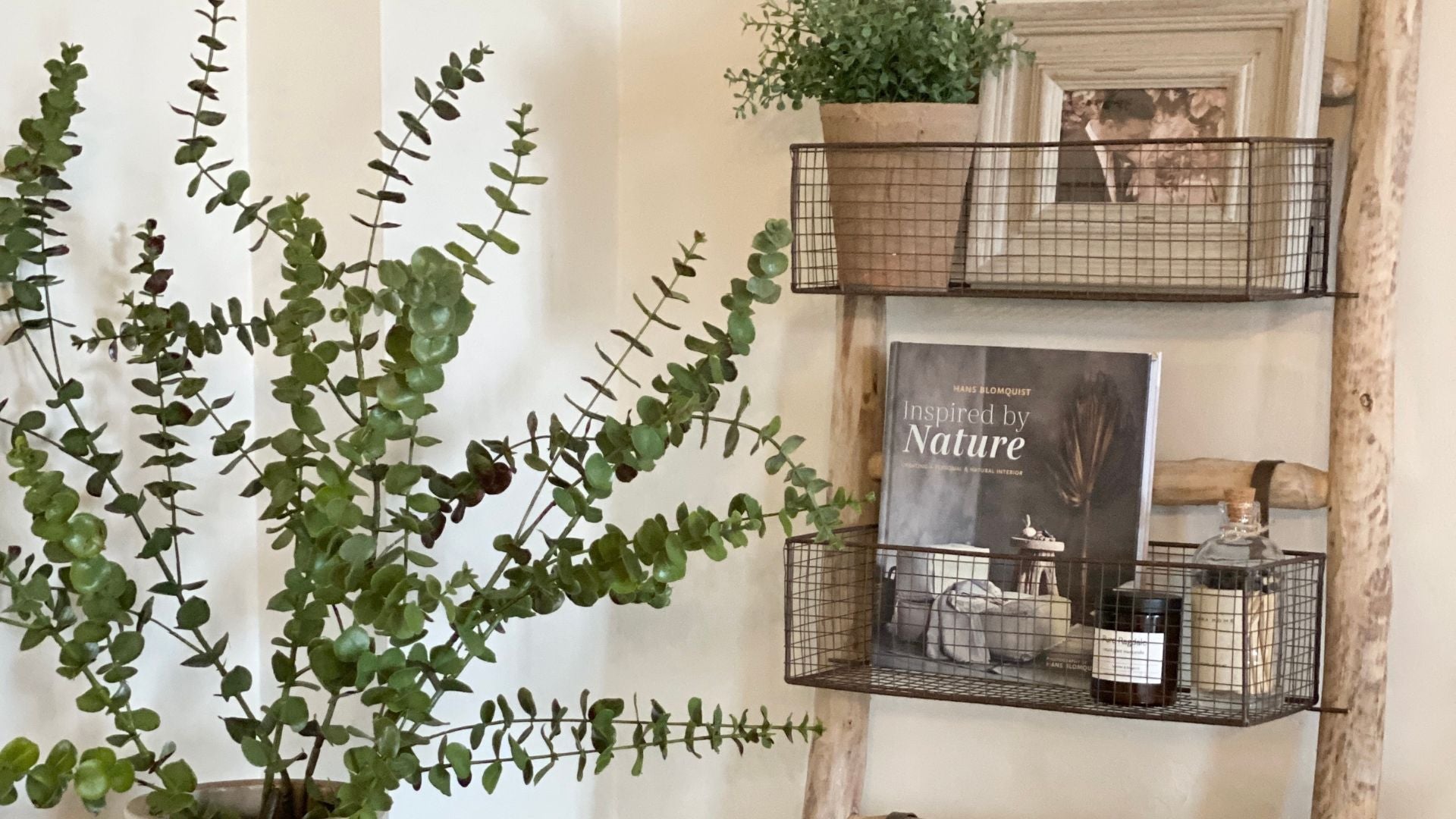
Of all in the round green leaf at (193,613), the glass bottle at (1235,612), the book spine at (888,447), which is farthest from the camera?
the book spine at (888,447)

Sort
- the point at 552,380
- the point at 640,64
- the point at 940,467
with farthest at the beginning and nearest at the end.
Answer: the point at 640,64 → the point at 552,380 → the point at 940,467

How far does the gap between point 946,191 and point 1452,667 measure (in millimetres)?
702

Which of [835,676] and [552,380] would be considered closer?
[835,676]

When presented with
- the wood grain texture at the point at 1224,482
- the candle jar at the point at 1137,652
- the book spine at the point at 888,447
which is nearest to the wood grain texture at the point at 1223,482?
the wood grain texture at the point at 1224,482

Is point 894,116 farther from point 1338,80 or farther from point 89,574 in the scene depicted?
point 89,574

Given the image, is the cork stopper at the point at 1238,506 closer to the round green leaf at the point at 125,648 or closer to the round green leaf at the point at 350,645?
the round green leaf at the point at 350,645

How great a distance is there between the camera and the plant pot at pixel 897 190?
1.36 metres

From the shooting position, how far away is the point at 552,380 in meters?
1.57

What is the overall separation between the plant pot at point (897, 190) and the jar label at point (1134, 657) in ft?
1.30

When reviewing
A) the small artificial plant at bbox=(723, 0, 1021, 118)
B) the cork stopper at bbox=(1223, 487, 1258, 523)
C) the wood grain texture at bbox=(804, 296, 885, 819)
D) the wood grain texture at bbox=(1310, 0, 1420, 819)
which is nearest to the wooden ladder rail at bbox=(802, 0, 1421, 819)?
the wood grain texture at bbox=(1310, 0, 1420, 819)

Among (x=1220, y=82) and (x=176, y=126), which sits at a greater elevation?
(x=1220, y=82)

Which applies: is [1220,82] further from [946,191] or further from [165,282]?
[165,282]

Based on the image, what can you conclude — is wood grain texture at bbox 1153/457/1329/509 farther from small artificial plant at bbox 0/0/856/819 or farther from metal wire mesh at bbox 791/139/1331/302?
small artificial plant at bbox 0/0/856/819

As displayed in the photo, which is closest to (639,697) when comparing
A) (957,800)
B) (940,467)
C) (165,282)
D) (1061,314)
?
(957,800)
